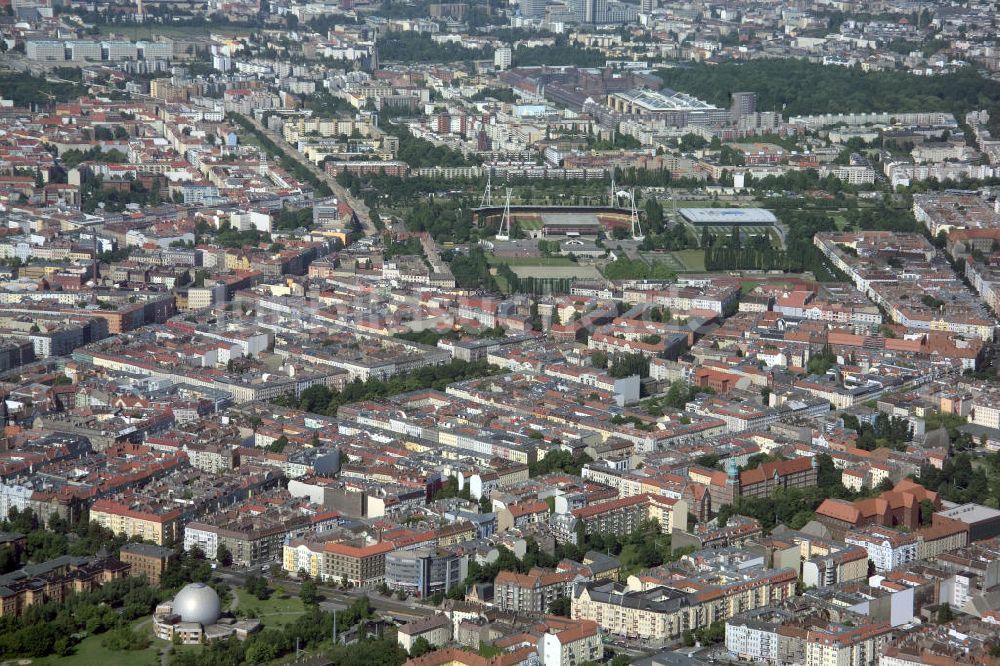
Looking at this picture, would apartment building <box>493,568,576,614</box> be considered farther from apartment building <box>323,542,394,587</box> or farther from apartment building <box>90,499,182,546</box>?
apartment building <box>90,499,182,546</box>

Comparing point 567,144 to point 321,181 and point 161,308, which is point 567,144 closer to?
point 321,181

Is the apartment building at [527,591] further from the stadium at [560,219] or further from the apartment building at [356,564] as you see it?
the stadium at [560,219]

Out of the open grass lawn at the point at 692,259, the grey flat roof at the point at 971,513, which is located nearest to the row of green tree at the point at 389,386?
the grey flat roof at the point at 971,513

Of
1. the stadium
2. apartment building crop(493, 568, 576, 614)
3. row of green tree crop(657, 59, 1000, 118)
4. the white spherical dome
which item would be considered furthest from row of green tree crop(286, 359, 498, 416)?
row of green tree crop(657, 59, 1000, 118)

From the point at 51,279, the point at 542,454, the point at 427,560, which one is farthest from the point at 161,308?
the point at 427,560

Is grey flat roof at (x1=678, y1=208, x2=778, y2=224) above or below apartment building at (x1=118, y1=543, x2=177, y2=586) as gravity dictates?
below

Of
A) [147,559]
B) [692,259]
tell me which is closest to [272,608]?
[147,559]
